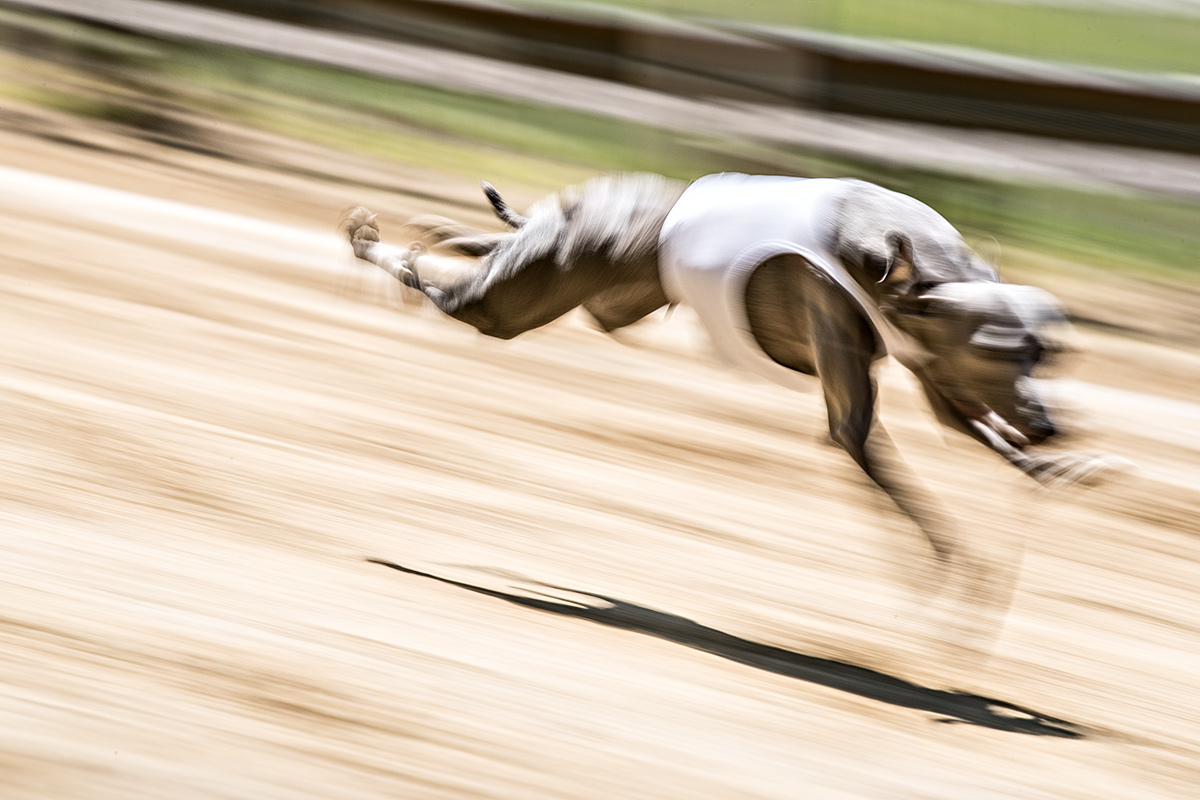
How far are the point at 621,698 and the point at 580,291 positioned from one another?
1178mm

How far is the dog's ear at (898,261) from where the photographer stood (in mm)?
3322

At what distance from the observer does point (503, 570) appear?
4.16m

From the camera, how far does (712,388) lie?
20.2ft

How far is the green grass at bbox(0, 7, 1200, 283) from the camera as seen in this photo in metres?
8.34

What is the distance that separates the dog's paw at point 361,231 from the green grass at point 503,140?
449cm

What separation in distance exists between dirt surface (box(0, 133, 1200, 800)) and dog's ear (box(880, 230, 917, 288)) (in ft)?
2.24

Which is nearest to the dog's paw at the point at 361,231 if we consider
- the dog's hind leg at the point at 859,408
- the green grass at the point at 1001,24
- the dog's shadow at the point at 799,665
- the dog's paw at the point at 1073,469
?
the dog's shadow at the point at 799,665

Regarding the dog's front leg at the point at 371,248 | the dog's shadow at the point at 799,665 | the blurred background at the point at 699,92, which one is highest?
the blurred background at the point at 699,92

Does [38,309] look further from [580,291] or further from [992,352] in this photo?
[992,352]

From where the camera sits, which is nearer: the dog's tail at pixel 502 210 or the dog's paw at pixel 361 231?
the dog's tail at pixel 502 210

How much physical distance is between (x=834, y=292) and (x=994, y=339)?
400 mm

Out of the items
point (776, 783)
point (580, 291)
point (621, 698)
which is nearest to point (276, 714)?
point (621, 698)

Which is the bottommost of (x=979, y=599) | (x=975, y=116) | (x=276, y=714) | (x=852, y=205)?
(x=276, y=714)

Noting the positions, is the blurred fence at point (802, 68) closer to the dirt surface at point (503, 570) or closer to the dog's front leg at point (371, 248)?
the dirt surface at point (503, 570)
